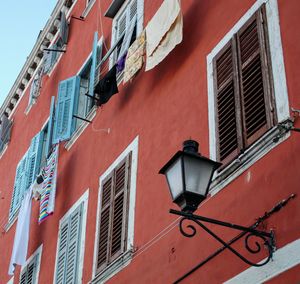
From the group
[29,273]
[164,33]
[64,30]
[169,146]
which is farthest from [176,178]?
[64,30]

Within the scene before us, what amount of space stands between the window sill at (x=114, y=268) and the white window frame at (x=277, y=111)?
6.36ft

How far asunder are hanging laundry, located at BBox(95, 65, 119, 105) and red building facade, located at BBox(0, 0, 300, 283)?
0.16 m

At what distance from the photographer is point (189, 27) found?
9.27 meters

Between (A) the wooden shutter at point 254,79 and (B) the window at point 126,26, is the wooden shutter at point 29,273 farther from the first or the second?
(A) the wooden shutter at point 254,79

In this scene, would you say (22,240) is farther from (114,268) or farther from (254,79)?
(254,79)

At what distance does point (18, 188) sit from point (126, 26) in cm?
519

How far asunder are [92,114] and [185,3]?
3135 mm

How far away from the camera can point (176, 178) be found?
229 inches

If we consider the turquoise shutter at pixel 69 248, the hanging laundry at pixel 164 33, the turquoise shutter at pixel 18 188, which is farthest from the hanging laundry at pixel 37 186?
the hanging laundry at pixel 164 33

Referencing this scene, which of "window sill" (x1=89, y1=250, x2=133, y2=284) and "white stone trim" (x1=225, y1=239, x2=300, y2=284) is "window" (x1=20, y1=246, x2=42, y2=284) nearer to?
"window sill" (x1=89, y1=250, x2=133, y2=284)

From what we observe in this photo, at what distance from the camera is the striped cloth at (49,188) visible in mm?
11984

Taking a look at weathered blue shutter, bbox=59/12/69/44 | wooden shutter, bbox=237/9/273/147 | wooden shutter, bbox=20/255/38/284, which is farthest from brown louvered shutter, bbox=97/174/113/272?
weathered blue shutter, bbox=59/12/69/44

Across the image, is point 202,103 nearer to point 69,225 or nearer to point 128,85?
point 128,85

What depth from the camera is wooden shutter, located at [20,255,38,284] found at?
12.3m
